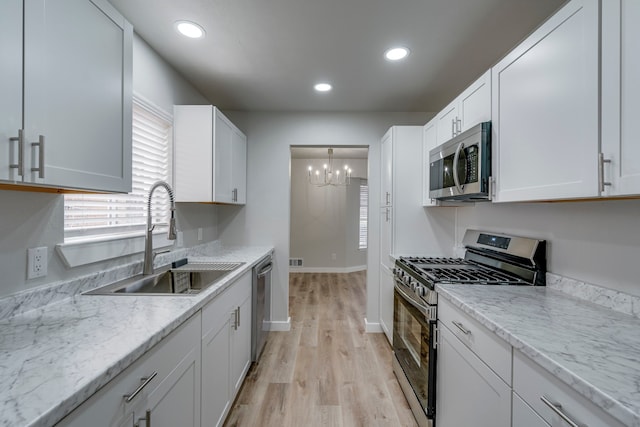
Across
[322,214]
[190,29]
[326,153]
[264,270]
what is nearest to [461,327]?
[264,270]

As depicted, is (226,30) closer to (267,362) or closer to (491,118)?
(491,118)

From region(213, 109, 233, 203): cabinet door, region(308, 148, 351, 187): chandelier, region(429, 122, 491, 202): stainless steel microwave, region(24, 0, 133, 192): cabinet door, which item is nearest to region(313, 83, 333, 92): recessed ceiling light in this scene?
region(213, 109, 233, 203): cabinet door

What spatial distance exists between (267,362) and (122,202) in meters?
1.79

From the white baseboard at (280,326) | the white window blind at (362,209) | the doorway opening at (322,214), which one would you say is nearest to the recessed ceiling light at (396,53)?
the white baseboard at (280,326)

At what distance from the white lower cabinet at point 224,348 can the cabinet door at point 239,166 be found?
41.7 inches

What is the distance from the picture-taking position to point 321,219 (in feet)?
20.9

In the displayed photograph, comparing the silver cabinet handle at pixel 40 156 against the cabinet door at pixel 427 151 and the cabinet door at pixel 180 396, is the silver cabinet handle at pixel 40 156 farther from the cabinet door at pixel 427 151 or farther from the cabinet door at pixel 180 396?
the cabinet door at pixel 427 151

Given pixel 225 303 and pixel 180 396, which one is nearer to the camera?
pixel 180 396

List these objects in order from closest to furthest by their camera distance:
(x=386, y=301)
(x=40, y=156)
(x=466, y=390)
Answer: (x=40, y=156), (x=466, y=390), (x=386, y=301)

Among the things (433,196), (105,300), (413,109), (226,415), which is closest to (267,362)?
(226,415)

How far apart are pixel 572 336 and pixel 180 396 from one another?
4.87ft

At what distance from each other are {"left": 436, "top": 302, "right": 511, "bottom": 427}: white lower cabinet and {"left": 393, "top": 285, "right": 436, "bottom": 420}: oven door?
0.15ft

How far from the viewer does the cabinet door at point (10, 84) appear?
825 mm

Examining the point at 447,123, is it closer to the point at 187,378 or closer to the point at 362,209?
the point at 187,378
